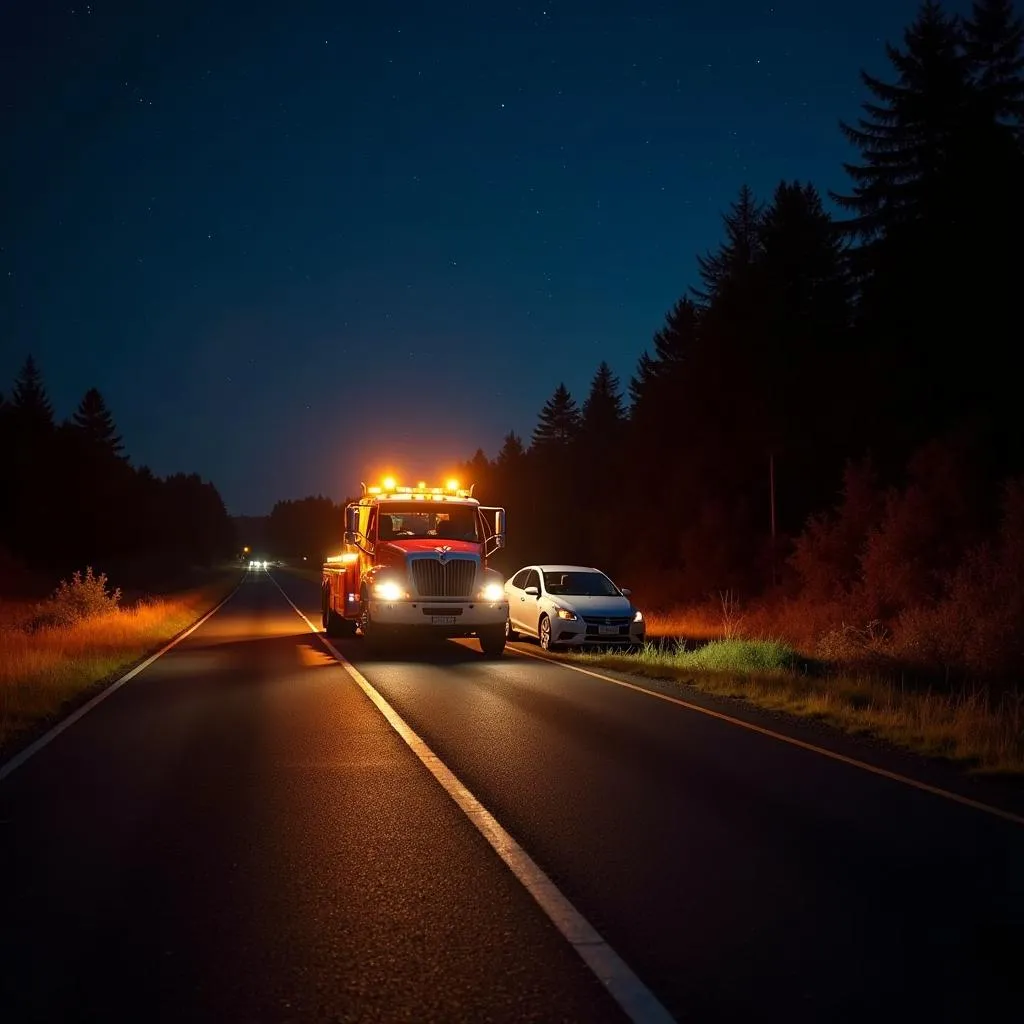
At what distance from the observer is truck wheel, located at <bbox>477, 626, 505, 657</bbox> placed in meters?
20.2

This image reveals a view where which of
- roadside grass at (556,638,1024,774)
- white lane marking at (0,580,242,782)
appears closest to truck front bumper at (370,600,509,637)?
roadside grass at (556,638,1024,774)

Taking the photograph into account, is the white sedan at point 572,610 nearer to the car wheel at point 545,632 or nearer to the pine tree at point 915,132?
the car wheel at point 545,632

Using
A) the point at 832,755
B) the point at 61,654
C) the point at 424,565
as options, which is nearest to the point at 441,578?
the point at 424,565

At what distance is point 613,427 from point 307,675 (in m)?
84.9

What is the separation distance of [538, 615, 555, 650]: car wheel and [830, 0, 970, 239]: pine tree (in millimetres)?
25655

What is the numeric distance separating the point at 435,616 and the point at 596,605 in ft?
10.3

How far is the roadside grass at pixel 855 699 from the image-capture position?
10.1m

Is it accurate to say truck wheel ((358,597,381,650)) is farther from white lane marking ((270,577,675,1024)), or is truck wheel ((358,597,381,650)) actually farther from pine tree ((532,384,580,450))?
pine tree ((532,384,580,450))

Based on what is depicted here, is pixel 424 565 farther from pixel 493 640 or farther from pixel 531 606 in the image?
pixel 531 606

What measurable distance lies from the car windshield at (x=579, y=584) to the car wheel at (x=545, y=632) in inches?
31.6

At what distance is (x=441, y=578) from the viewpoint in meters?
20.2

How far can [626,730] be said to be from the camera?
36.7ft

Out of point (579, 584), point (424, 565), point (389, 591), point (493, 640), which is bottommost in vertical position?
point (493, 640)

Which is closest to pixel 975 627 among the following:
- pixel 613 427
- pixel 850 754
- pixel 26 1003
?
pixel 850 754
